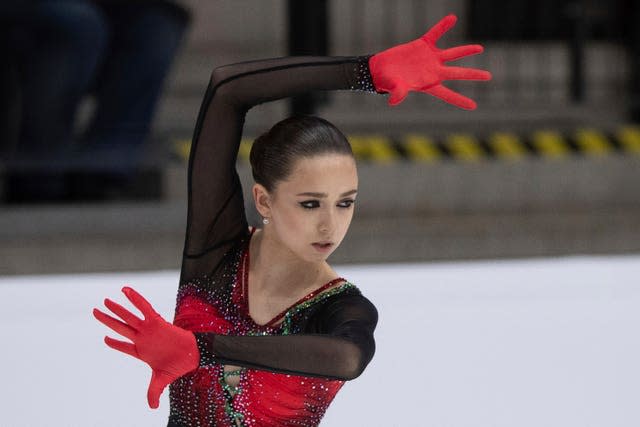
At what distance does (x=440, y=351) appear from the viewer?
9.78 feet

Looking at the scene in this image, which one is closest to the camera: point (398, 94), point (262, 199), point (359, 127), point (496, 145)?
point (398, 94)

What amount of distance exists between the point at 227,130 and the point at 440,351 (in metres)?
1.09

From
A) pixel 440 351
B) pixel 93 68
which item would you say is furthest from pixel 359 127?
pixel 440 351

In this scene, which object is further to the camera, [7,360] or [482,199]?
[482,199]

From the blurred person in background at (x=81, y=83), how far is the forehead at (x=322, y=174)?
2763 millimetres

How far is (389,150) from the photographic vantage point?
5738 mm

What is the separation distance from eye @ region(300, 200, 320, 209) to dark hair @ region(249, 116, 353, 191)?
52 mm

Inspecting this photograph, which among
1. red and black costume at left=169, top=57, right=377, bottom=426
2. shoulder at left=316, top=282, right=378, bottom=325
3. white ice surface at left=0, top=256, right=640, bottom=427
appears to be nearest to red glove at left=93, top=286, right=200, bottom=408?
red and black costume at left=169, top=57, right=377, bottom=426

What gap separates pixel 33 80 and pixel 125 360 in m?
1.96

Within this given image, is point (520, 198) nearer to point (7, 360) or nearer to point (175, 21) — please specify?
point (175, 21)

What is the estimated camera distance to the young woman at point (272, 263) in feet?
6.05

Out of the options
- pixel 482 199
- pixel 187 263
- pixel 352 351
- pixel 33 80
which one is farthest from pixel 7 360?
pixel 482 199

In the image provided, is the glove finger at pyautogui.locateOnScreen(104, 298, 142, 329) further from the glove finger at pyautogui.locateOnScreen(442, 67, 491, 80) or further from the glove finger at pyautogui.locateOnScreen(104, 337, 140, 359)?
the glove finger at pyautogui.locateOnScreen(442, 67, 491, 80)

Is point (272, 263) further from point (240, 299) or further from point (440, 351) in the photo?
point (440, 351)
